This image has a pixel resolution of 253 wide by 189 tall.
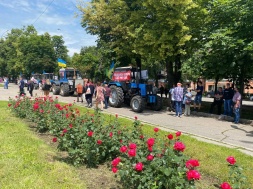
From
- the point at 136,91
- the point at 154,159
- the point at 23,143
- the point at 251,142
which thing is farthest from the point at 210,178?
the point at 136,91

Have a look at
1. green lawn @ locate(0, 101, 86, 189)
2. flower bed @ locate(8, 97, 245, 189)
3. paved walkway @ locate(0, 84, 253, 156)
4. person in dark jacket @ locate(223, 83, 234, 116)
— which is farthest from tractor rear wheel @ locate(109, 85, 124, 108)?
green lawn @ locate(0, 101, 86, 189)

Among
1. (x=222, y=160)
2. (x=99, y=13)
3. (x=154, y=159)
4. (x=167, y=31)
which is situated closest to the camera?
Result: (x=154, y=159)

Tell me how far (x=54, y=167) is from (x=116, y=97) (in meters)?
9.79

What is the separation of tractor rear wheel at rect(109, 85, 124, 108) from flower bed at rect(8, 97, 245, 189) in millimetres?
6024

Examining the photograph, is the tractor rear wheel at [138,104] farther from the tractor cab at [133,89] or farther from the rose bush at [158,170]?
the rose bush at [158,170]

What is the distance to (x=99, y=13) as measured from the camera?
18109 mm

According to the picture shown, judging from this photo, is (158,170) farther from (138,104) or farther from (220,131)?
(138,104)

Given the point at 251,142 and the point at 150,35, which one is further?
the point at 150,35

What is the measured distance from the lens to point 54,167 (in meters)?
4.54

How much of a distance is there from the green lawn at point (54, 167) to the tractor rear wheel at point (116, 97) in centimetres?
775

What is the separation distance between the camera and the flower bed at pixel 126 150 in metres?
3.02

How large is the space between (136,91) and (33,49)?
37836 millimetres

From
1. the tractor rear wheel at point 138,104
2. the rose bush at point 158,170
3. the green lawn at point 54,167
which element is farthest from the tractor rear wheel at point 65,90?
the rose bush at point 158,170

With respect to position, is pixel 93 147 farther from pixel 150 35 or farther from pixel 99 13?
pixel 99 13
